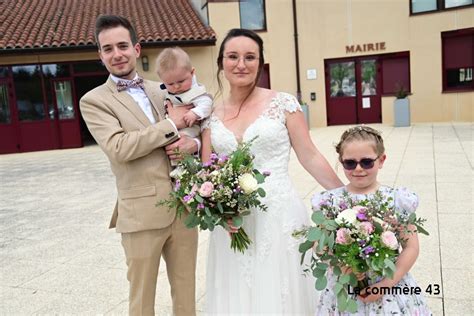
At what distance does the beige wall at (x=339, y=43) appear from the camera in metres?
14.8

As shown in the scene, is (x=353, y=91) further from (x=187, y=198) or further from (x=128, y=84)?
(x=187, y=198)

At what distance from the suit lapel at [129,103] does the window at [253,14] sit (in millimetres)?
14042

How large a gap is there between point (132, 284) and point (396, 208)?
1.45 meters

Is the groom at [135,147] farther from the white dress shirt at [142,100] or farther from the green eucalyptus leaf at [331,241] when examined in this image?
the green eucalyptus leaf at [331,241]

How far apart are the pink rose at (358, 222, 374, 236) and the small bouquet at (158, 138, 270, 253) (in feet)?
1.68

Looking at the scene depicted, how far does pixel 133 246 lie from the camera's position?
2340 mm

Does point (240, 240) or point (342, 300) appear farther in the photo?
point (240, 240)

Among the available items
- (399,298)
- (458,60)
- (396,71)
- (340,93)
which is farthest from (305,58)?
(399,298)

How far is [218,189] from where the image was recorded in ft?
6.42

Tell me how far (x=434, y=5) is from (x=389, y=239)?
50.4ft

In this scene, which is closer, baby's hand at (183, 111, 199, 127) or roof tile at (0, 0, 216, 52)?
baby's hand at (183, 111, 199, 127)

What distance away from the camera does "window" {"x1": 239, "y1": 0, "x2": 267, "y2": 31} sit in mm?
15703

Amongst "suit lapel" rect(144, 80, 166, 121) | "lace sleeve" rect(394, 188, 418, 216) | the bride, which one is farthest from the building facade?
"lace sleeve" rect(394, 188, 418, 216)

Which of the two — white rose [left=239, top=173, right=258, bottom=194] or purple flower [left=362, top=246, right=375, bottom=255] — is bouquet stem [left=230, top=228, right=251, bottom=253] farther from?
purple flower [left=362, top=246, right=375, bottom=255]
